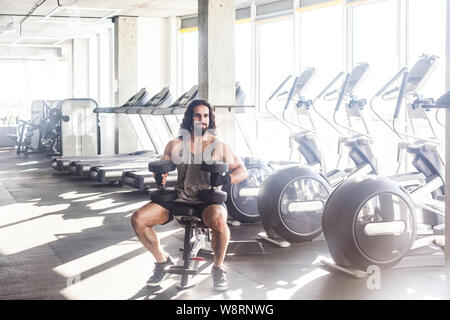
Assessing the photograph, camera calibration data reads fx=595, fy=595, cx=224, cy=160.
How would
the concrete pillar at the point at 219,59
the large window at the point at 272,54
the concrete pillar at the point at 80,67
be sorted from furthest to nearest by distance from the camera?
the concrete pillar at the point at 80,67, the large window at the point at 272,54, the concrete pillar at the point at 219,59

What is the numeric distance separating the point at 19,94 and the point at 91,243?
16.3 m

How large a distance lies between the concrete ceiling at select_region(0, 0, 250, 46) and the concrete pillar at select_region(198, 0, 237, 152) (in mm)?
3422

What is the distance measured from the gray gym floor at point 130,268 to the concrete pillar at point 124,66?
194 inches

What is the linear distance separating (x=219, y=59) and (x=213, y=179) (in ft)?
10.3

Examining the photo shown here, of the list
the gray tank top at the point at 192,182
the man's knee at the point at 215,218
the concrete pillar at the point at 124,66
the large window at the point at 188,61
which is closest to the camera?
the man's knee at the point at 215,218

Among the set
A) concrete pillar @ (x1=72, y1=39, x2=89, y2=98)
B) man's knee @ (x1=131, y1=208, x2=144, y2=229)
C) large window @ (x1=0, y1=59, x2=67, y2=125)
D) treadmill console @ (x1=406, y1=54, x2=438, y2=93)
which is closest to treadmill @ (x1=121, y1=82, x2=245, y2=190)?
treadmill console @ (x1=406, y1=54, x2=438, y2=93)

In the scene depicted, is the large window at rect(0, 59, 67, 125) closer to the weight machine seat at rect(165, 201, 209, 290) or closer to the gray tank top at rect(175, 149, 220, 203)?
the gray tank top at rect(175, 149, 220, 203)

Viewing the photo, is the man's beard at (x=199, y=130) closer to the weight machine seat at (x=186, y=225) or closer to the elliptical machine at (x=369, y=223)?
the weight machine seat at (x=186, y=225)

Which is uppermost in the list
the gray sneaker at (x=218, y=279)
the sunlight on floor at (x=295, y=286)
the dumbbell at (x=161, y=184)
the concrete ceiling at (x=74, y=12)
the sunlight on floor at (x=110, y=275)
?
the concrete ceiling at (x=74, y=12)

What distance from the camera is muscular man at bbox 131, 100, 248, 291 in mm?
3367

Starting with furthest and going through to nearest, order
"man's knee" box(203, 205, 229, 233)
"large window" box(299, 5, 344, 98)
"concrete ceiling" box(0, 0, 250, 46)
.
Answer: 1. "concrete ceiling" box(0, 0, 250, 46)
2. "large window" box(299, 5, 344, 98)
3. "man's knee" box(203, 205, 229, 233)

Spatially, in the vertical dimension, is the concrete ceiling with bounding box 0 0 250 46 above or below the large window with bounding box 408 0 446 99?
above

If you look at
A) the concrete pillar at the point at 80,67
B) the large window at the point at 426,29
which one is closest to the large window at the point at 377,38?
the large window at the point at 426,29

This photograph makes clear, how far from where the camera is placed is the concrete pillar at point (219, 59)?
629 centimetres
